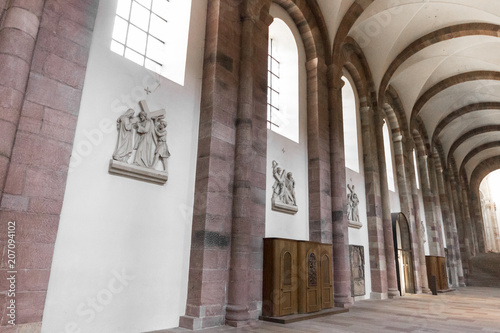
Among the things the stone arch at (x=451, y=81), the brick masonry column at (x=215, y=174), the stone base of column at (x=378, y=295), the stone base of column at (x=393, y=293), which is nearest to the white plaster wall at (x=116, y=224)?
the brick masonry column at (x=215, y=174)

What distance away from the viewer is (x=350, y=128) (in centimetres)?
1376

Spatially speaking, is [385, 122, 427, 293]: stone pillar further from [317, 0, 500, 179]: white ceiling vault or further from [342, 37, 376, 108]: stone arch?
[342, 37, 376, 108]: stone arch

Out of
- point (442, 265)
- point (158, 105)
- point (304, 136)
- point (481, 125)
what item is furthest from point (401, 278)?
point (481, 125)

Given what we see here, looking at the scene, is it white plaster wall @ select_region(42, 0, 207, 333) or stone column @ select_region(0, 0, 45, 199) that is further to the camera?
white plaster wall @ select_region(42, 0, 207, 333)

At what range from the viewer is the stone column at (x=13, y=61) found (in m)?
4.06

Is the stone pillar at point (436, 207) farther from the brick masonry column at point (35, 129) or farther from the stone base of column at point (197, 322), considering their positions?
the brick masonry column at point (35, 129)

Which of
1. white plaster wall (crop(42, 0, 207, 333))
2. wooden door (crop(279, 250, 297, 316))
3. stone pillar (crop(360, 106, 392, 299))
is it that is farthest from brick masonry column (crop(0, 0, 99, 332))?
stone pillar (crop(360, 106, 392, 299))

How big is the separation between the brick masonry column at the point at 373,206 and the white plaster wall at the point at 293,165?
444cm

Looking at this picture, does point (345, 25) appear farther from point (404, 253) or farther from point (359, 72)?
point (404, 253)

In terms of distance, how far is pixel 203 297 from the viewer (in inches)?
234

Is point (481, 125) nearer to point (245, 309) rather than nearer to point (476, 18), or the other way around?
point (476, 18)

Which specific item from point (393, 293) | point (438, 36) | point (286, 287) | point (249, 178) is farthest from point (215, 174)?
point (438, 36)

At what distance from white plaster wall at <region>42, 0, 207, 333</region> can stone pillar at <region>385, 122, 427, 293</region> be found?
1263 centimetres

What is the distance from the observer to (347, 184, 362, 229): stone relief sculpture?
470 inches
